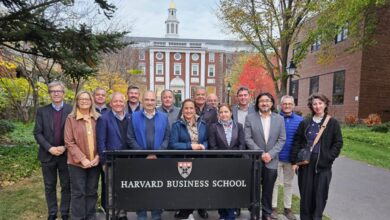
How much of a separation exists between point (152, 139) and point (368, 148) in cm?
1091

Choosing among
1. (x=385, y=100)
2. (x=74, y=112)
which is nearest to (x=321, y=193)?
(x=74, y=112)

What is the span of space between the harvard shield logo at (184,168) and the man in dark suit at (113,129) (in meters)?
1.00

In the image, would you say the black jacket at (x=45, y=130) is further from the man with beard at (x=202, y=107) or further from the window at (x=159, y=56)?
the window at (x=159, y=56)

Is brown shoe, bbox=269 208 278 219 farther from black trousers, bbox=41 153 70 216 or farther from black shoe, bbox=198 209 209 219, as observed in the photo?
black trousers, bbox=41 153 70 216

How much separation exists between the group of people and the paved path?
1.33m

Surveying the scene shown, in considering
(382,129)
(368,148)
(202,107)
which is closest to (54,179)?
(202,107)

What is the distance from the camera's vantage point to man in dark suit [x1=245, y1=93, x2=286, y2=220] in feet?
15.1

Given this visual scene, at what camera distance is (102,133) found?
164 inches

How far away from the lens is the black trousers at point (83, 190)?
417 centimetres

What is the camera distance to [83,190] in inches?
166

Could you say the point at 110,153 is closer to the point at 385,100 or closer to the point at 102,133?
the point at 102,133

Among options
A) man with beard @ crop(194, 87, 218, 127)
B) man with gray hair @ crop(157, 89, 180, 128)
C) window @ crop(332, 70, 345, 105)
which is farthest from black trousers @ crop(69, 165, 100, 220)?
window @ crop(332, 70, 345, 105)

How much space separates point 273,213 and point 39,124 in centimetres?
367

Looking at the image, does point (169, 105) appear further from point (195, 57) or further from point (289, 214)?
point (195, 57)
